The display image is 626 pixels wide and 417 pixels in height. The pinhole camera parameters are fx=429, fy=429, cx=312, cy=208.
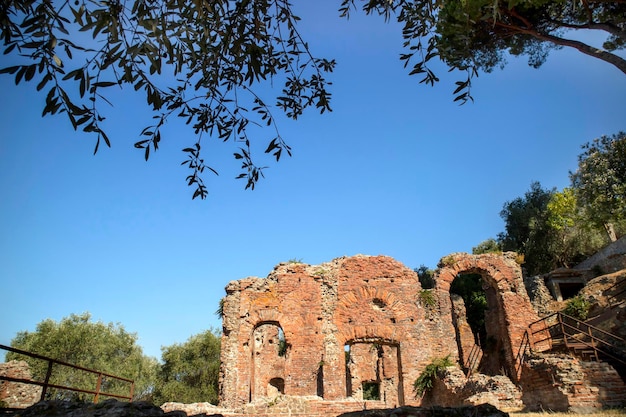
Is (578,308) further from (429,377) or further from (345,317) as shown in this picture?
(345,317)

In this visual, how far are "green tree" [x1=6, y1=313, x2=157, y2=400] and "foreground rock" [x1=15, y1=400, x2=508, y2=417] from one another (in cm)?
2326

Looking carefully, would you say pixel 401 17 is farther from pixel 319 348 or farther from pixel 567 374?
pixel 319 348

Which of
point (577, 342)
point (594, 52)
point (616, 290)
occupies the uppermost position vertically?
point (594, 52)

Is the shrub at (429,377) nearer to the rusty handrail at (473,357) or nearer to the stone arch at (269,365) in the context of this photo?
the rusty handrail at (473,357)

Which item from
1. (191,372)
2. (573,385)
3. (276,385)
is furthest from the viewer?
(191,372)

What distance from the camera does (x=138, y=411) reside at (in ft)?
15.1

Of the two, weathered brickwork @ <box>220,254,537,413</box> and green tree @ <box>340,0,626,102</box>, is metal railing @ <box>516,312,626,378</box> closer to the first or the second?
weathered brickwork @ <box>220,254,537,413</box>

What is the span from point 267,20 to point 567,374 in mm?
10574

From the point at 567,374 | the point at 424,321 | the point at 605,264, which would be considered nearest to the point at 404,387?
the point at 424,321

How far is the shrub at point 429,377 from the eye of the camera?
1481cm

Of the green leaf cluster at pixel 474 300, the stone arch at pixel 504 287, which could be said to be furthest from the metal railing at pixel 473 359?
the green leaf cluster at pixel 474 300

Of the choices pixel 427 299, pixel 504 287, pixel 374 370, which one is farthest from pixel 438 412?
pixel 374 370

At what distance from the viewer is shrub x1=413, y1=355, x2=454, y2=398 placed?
48.6 ft

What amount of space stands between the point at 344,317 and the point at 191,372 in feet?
65.9
